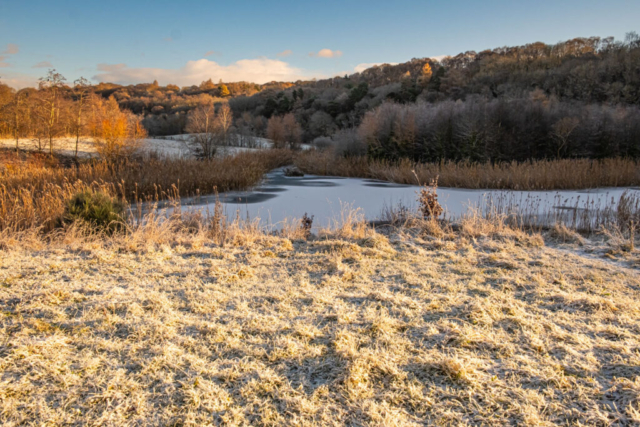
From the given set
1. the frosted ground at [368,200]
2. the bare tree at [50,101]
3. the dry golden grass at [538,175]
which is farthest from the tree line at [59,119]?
the dry golden grass at [538,175]

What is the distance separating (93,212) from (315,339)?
4.10 m

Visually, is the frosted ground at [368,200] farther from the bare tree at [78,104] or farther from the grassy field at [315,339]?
the bare tree at [78,104]

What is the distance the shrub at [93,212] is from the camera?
4.81 metres

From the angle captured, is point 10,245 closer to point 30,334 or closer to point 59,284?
point 59,284

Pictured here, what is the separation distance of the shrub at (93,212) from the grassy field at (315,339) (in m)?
0.87

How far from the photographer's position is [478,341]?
2.15m

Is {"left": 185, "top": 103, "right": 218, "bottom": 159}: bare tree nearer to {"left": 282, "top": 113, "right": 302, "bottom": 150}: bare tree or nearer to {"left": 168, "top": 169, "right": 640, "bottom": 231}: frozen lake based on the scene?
{"left": 168, "top": 169, "right": 640, "bottom": 231}: frozen lake

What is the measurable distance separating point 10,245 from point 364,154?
13736 mm

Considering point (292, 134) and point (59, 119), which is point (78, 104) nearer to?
point (59, 119)

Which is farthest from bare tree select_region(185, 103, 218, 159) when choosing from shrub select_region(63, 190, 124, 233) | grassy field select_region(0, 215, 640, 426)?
grassy field select_region(0, 215, 640, 426)

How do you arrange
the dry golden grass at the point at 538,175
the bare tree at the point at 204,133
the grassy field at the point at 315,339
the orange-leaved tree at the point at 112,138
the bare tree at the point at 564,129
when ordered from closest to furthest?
the grassy field at the point at 315,339 < the dry golden grass at the point at 538,175 < the bare tree at the point at 564,129 < the orange-leaved tree at the point at 112,138 < the bare tree at the point at 204,133

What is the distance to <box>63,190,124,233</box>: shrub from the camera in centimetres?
481

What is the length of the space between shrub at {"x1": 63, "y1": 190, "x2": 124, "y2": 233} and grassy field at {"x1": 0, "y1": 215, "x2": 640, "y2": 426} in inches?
34.1

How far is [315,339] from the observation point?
2207 millimetres
